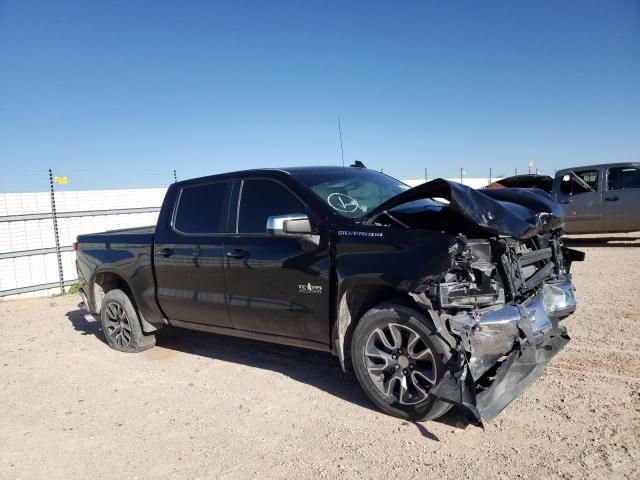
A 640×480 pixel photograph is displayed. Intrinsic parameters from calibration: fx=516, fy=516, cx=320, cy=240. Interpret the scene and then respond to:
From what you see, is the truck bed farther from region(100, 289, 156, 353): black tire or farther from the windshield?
the windshield

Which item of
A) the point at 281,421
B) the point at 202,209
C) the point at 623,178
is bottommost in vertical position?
the point at 281,421

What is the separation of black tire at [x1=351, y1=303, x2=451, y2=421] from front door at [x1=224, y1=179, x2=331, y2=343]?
41 centimetres

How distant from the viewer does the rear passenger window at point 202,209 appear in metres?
4.91

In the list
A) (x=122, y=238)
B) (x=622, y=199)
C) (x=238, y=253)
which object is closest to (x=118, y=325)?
(x=122, y=238)

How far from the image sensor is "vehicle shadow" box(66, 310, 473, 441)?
4.02 meters

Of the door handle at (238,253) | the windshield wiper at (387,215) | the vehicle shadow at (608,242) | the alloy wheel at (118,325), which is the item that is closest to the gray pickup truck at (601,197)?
the vehicle shadow at (608,242)

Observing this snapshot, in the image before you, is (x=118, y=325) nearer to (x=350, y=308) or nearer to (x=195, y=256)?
(x=195, y=256)

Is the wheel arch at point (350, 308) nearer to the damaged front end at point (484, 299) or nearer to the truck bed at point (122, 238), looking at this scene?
the damaged front end at point (484, 299)

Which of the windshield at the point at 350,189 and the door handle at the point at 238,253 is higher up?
the windshield at the point at 350,189

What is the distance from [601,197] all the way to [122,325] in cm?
1022

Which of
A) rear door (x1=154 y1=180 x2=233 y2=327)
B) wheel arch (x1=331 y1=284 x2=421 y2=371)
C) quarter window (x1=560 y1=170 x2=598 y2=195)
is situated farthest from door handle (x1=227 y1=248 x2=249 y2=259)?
quarter window (x1=560 y1=170 x2=598 y2=195)

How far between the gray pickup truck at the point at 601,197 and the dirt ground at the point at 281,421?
6207 millimetres

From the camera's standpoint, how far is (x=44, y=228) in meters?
10.5

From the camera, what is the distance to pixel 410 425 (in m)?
3.60
